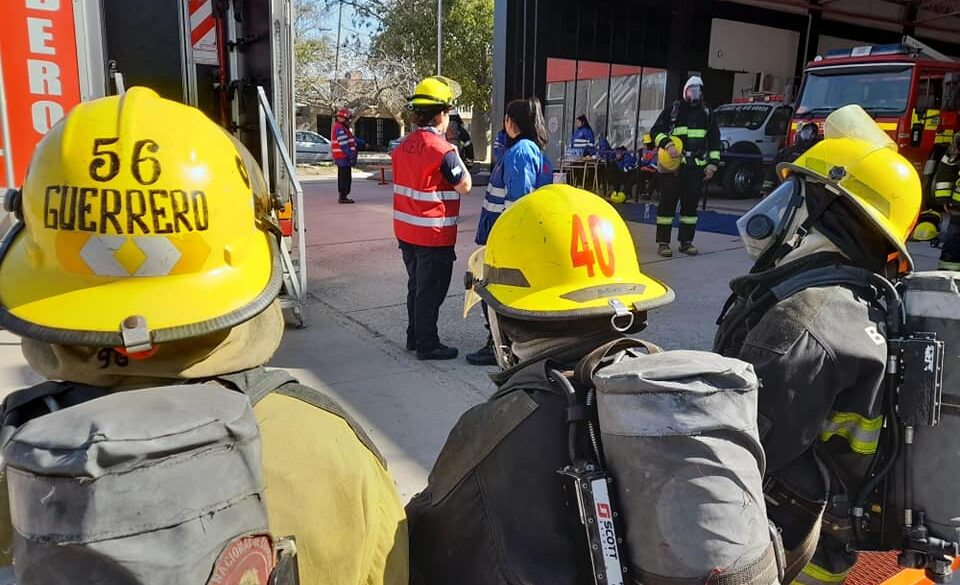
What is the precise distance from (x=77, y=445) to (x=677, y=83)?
1944 centimetres

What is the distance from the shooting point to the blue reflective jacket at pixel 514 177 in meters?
4.66

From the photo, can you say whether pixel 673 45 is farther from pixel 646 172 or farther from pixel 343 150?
pixel 343 150

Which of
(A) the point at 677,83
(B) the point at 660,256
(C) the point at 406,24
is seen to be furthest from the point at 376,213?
(C) the point at 406,24

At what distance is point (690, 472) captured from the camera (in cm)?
98

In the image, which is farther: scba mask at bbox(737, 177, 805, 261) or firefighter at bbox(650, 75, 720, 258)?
firefighter at bbox(650, 75, 720, 258)

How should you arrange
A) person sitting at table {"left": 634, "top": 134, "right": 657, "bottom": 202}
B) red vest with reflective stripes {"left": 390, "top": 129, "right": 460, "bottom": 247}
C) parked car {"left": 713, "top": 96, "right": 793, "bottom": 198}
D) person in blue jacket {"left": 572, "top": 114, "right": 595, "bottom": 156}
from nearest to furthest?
red vest with reflective stripes {"left": 390, "top": 129, "right": 460, "bottom": 247} → person sitting at table {"left": 634, "top": 134, "right": 657, "bottom": 202} → parked car {"left": 713, "top": 96, "right": 793, "bottom": 198} → person in blue jacket {"left": 572, "top": 114, "right": 595, "bottom": 156}

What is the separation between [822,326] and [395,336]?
156 inches

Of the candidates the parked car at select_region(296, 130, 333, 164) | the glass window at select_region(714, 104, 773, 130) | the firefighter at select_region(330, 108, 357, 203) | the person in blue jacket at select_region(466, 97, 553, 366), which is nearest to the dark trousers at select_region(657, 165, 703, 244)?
the person in blue jacket at select_region(466, 97, 553, 366)

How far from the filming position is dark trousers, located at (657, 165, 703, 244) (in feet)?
26.0

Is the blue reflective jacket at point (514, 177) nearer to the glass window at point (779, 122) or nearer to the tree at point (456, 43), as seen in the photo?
the glass window at point (779, 122)

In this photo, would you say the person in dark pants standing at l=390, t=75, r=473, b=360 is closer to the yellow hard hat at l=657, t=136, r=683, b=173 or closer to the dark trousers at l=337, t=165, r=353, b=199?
the yellow hard hat at l=657, t=136, r=683, b=173

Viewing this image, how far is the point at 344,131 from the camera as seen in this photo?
13211 mm

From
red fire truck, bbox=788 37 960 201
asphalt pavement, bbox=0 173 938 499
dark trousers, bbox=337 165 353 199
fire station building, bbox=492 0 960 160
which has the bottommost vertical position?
asphalt pavement, bbox=0 173 938 499

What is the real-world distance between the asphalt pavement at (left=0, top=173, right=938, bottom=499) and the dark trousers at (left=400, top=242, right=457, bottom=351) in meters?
0.20
